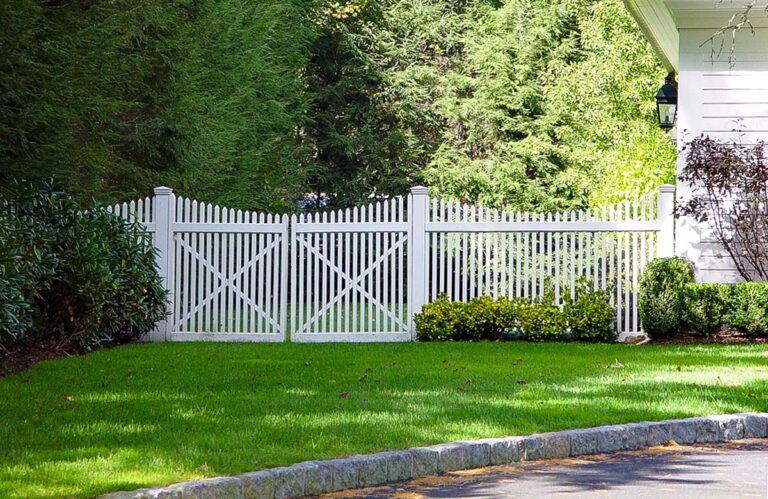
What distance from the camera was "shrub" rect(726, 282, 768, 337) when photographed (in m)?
13.9

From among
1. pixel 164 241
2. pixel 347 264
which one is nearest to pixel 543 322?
pixel 347 264

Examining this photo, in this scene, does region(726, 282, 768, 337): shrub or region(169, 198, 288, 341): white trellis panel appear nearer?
region(726, 282, 768, 337): shrub

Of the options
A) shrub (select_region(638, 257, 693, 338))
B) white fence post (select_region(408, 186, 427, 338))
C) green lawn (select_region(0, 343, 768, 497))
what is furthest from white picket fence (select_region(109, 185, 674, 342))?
green lawn (select_region(0, 343, 768, 497))

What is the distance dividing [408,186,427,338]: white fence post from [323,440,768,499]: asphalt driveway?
7.99 meters

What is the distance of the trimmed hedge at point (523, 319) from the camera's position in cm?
1500

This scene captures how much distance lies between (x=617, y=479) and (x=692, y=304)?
802 cm

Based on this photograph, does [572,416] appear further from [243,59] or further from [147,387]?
[243,59]

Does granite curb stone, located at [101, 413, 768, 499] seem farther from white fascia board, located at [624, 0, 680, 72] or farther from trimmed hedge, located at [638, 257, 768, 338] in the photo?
white fascia board, located at [624, 0, 680, 72]

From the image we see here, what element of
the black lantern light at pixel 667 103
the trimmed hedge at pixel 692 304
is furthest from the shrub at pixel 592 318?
the black lantern light at pixel 667 103

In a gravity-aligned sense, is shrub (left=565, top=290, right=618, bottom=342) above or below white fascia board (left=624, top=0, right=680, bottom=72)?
below

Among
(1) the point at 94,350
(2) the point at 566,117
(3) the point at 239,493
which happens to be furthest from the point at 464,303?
(2) the point at 566,117

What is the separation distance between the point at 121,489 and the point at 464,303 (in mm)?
9961

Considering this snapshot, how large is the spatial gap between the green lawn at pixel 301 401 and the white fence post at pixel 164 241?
2.20m

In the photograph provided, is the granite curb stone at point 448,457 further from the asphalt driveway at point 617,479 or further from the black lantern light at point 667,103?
the black lantern light at point 667,103
